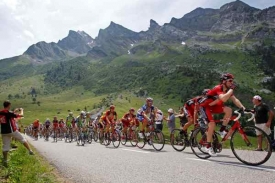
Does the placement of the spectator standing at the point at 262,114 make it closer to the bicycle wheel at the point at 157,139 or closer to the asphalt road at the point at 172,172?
the bicycle wheel at the point at 157,139

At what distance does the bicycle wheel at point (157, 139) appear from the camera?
14.8 m

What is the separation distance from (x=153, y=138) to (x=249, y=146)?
22.1 feet

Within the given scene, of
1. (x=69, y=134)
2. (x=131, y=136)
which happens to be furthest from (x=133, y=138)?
(x=69, y=134)

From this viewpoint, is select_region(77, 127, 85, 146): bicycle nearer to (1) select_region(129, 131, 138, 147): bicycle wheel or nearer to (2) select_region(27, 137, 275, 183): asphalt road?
(1) select_region(129, 131, 138, 147): bicycle wheel

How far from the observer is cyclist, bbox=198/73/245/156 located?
9.62 meters

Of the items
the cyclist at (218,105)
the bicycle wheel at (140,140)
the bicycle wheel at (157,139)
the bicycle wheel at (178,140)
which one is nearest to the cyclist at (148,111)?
the bicycle wheel at (157,139)

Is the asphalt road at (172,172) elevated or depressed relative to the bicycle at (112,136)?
depressed

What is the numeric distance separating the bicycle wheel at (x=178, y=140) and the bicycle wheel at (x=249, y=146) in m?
4.42

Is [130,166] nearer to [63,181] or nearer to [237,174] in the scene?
[63,181]

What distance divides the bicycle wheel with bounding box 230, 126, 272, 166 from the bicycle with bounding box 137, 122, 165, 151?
5.40 m

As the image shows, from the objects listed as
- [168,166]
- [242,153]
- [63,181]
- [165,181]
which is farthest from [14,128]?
[242,153]

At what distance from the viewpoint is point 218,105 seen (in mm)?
10086

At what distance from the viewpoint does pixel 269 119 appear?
14.3 meters

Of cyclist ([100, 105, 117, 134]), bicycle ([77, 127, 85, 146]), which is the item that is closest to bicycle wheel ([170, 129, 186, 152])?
cyclist ([100, 105, 117, 134])
